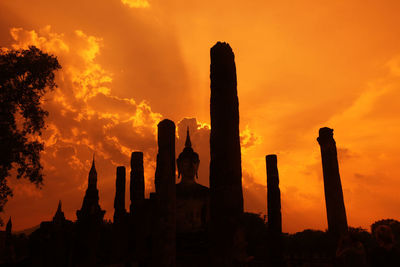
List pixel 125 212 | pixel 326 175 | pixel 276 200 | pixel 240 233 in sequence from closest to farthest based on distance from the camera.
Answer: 1. pixel 240 233
2. pixel 326 175
3. pixel 276 200
4. pixel 125 212

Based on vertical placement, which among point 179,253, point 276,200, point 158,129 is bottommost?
point 179,253

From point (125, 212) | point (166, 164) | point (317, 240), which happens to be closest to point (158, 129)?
point (166, 164)

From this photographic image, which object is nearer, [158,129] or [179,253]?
[158,129]

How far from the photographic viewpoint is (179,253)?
20.8 meters

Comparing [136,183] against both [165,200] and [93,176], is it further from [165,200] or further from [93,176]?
[165,200]

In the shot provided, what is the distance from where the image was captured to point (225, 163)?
9109 millimetres

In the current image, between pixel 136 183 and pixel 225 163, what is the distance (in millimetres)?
12875

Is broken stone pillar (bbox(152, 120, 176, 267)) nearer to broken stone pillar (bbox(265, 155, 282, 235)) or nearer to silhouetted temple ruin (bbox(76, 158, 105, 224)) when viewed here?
silhouetted temple ruin (bbox(76, 158, 105, 224))

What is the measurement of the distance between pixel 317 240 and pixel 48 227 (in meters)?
35.4

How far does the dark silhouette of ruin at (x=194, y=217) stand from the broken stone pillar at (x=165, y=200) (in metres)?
0.04

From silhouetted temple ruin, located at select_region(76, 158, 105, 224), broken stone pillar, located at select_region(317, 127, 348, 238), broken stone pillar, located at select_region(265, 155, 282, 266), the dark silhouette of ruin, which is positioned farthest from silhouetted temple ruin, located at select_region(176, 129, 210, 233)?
broken stone pillar, located at select_region(317, 127, 348, 238)

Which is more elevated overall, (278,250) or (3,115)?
(3,115)

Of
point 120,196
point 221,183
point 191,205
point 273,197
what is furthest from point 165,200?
point 191,205

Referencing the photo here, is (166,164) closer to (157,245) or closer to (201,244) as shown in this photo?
(157,245)
